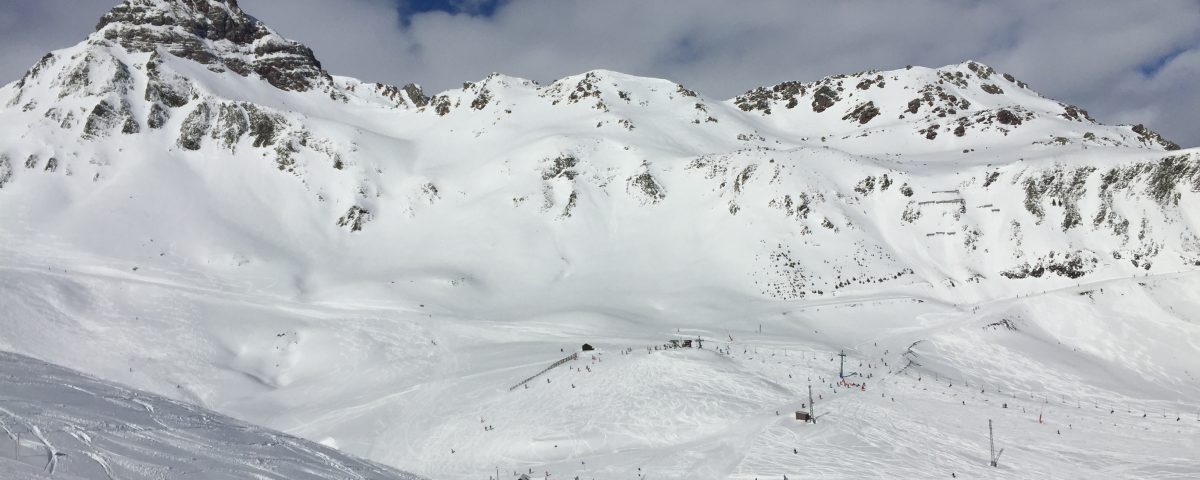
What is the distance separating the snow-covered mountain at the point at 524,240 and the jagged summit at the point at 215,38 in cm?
111

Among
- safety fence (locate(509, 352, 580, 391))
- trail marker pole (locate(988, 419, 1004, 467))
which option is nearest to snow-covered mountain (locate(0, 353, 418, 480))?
safety fence (locate(509, 352, 580, 391))

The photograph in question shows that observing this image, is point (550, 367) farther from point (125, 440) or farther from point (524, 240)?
point (524, 240)

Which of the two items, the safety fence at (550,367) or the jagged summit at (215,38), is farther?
the jagged summit at (215,38)

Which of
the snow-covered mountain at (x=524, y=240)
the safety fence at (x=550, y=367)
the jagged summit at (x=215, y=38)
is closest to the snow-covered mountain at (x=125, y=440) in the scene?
the snow-covered mountain at (x=524, y=240)

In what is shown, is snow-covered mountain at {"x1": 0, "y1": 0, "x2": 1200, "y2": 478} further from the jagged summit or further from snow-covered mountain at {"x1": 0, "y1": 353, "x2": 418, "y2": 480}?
snow-covered mountain at {"x1": 0, "y1": 353, "x2": 418, "y2": 480}

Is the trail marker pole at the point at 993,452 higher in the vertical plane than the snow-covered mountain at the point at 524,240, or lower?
lower

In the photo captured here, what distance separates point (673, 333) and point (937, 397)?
17293mm

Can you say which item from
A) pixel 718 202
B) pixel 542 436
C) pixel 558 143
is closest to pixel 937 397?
pixel 542 436

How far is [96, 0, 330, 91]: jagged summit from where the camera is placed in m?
95.3

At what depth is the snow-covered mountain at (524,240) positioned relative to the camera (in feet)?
112

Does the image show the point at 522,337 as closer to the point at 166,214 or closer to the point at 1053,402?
the point at 1053,402

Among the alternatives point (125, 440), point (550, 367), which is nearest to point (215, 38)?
point (550, 367)

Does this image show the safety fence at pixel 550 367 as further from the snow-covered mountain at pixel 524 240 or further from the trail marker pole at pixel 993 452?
the trail marker pole at pixel 993 452

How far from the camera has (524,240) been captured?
6184cm
